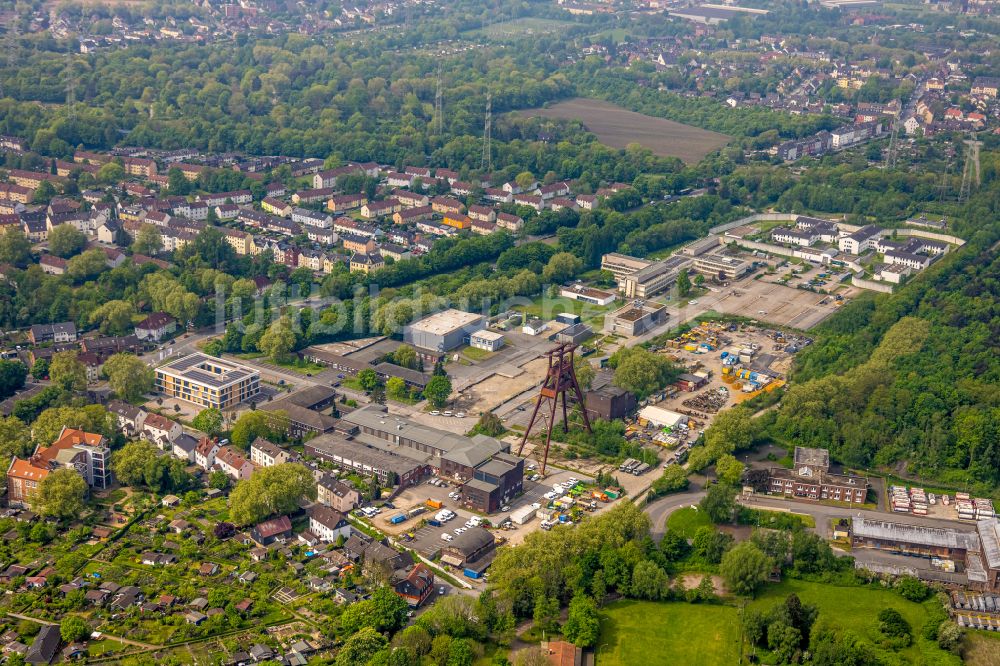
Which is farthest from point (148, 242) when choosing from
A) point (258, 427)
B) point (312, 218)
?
point (258, 427)

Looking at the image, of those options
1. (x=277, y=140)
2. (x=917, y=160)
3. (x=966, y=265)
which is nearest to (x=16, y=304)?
(x=277, y=140)

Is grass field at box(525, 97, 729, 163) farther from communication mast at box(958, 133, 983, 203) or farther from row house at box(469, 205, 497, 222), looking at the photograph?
row house at box(469, 205, 497, 222)

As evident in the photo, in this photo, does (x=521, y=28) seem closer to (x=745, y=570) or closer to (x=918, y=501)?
(x=918, y=501)

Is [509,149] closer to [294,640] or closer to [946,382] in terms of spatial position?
[946,382]

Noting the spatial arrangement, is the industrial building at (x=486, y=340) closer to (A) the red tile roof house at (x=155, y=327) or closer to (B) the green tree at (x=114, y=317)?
(A) the red tile roof house at (x=155, y=327)

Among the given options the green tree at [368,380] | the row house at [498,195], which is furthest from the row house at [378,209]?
the green tree at [368,380]
